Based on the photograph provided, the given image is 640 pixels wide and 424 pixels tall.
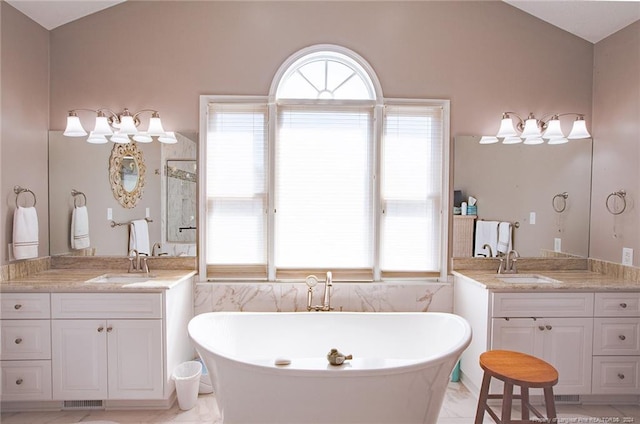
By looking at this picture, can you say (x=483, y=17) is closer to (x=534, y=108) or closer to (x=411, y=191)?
(x=534, y=108)

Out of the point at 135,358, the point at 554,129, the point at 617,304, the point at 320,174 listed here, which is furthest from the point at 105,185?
the point at 617,304

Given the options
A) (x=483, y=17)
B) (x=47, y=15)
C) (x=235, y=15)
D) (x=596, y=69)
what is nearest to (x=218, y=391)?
(x=235, y=15)

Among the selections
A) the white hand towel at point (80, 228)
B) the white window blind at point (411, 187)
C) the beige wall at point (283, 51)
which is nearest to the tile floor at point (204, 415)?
the white window blind at point (411, 187)

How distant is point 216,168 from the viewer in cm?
291

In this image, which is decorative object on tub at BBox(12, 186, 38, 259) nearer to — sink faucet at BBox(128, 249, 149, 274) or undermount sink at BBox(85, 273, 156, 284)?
undermount sink at BBox(85, 273, 156, 284)

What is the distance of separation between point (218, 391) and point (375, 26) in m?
2.69

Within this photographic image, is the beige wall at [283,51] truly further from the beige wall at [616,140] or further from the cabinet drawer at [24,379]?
the cabinet drawer at [24,379]

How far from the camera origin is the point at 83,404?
2.46 m

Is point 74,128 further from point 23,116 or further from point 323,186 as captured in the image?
point 323,186

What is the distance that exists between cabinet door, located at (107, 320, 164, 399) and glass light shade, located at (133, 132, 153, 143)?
4.29 ft

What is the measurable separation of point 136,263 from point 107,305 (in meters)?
0.55

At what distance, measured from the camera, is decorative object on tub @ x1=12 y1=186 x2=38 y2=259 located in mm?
2498

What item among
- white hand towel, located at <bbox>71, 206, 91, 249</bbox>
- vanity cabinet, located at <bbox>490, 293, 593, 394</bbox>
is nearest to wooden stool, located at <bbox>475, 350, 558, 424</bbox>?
vanity cabinet, located at <bbox>490, 293, 593, 394</bbox>

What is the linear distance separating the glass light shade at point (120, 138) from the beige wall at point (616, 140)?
3.58 metres
